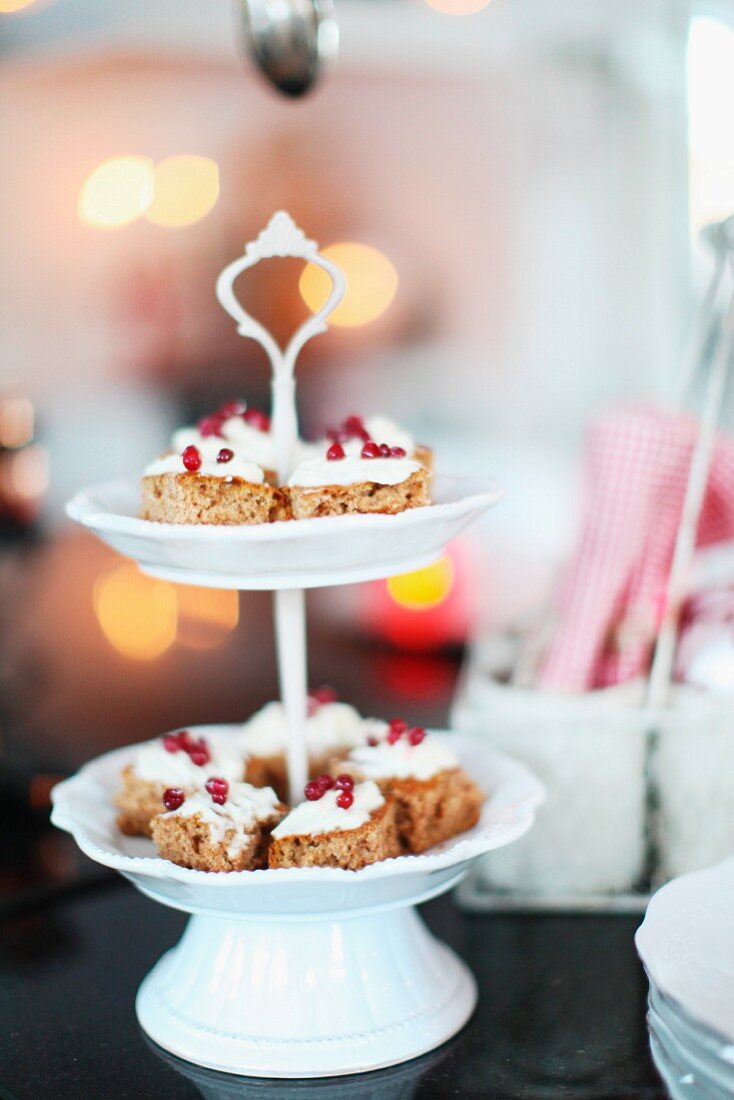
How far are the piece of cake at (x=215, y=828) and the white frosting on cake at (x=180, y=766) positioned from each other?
4 centimetres

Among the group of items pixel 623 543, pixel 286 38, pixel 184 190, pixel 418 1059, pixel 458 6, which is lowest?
pixel 418 1059

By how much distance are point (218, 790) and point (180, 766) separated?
0.09 metres

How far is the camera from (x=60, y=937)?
4.73 feet

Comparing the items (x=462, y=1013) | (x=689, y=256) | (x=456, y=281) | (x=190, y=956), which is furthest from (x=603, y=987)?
(x=456, y=281)

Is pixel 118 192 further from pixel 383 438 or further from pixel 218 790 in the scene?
pixel 218 790

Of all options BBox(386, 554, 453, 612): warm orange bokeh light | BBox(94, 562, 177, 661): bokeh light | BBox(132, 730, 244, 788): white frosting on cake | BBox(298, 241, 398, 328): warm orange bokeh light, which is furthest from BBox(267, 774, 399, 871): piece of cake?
BBox(298, 241, 398, 328): warm orange bokeh light

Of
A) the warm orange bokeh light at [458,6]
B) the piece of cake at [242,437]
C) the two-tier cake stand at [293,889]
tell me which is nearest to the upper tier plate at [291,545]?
the two-tier cake stand at [293,889]

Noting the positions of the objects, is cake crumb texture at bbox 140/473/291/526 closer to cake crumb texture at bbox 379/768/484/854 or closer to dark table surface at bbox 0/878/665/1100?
cake crumb texture at bbox 379/768/484/854

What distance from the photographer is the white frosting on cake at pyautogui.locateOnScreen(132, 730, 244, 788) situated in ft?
3.92

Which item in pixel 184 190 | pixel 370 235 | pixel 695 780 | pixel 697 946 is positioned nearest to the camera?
pixel 697 946

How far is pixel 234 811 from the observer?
43.9 inches

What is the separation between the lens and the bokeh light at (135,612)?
307cm

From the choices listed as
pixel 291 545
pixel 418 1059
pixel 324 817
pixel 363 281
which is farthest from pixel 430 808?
pixel 363 281

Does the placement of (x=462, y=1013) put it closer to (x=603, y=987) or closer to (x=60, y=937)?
(x=603, y=987)
